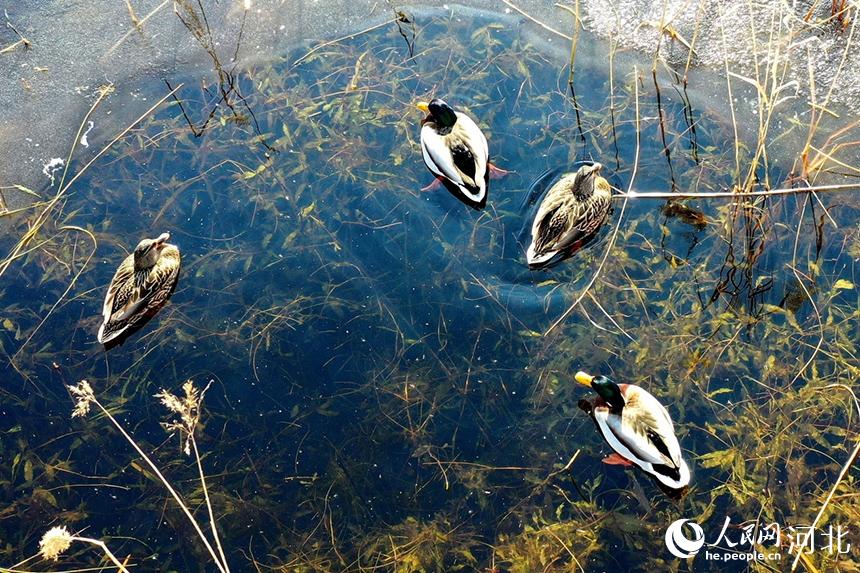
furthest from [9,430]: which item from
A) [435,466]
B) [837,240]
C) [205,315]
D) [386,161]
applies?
[837,240]

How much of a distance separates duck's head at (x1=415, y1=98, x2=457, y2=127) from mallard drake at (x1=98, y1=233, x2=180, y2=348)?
5.78ft

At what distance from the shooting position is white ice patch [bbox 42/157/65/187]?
14.8 ft

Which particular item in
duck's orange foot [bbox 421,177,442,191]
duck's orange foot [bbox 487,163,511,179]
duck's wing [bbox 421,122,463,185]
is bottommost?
duck's orange foot [bbox 421,177,442,191]

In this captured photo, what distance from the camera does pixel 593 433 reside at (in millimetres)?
3775

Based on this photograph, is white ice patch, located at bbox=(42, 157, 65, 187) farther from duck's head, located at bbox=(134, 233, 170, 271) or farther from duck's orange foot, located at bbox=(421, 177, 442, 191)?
duck's orange foot, located at bbox=(421, 177, 442, 191)

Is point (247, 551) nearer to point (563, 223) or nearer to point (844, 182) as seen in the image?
point (563, 223)

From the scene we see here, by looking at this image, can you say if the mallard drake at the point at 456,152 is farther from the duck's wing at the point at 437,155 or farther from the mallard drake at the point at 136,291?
the mallard drake at the point at 136,291

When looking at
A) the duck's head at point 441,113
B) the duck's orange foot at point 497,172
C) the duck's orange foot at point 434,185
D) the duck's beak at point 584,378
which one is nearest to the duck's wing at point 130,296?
the duck's orange foot at point 434,185

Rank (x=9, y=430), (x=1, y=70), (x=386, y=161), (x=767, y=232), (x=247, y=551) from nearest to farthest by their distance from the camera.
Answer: (x=247, y=551), (x=9, y=430), (x=767, y=232), (x=386, y=161), (x=1, y=70)

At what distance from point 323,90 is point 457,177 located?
1.23 metres

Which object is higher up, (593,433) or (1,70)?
(1,70)

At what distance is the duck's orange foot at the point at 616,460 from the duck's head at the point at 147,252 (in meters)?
2.76

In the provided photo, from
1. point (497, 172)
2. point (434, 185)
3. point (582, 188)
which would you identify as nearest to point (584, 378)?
point (582, 188)

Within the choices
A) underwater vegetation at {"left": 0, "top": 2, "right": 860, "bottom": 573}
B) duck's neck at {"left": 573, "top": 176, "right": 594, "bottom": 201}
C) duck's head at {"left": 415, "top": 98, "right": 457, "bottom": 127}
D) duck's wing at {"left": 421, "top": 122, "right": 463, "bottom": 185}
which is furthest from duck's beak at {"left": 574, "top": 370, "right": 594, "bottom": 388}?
duck's head at {"left": 415, "top": 98, "right": 457, "bottom": 127}
